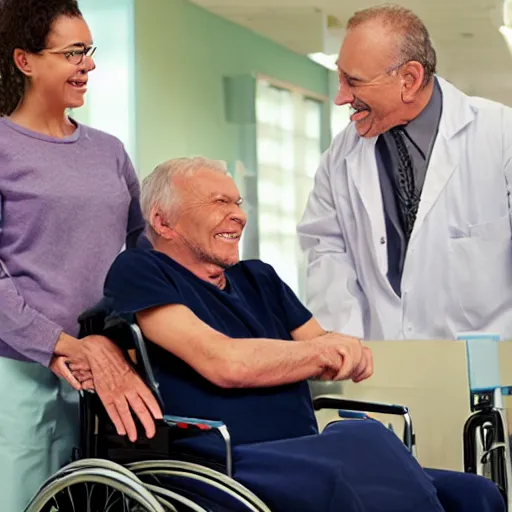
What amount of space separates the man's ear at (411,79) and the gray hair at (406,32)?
12 millimetres

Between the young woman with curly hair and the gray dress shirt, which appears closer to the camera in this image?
the young woman with curly hair

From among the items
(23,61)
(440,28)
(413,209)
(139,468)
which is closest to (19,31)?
(23,61)

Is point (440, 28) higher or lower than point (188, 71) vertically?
higher

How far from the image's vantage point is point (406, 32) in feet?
8.40

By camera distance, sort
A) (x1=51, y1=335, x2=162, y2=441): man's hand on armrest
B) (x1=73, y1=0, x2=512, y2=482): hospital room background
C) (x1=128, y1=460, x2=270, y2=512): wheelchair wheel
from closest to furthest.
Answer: (x1=128, y1=460, x2=270, y2=512): wheelchair wheel → (x1=51, y1=335, x2=162, y2=441): man's hand on armrest → (x1=73, y1=0, x2=512, y2=482): hospital room background

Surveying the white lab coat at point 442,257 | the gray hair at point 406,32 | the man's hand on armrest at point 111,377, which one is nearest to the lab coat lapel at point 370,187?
the white lab coat at point 442,257

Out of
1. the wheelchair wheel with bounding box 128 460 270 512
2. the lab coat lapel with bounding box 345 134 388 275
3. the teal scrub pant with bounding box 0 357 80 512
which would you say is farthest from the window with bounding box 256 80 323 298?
the wheelchair wheel with bounding box 128 460 270 512

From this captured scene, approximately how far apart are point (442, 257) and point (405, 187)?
195mm

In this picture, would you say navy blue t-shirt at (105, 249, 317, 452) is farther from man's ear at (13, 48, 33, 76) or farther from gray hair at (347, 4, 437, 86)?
gray hair at (347, 4, 437, 86)

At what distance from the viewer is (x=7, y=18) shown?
6.59 ft

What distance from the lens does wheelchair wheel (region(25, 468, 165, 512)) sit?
5.43ft

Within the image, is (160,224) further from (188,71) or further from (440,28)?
(440,28)

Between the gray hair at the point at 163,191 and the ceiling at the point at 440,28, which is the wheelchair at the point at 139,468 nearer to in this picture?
the gray hair at the point at 163,191

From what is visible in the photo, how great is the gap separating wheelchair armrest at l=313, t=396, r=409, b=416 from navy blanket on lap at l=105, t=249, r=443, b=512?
0.11 m
